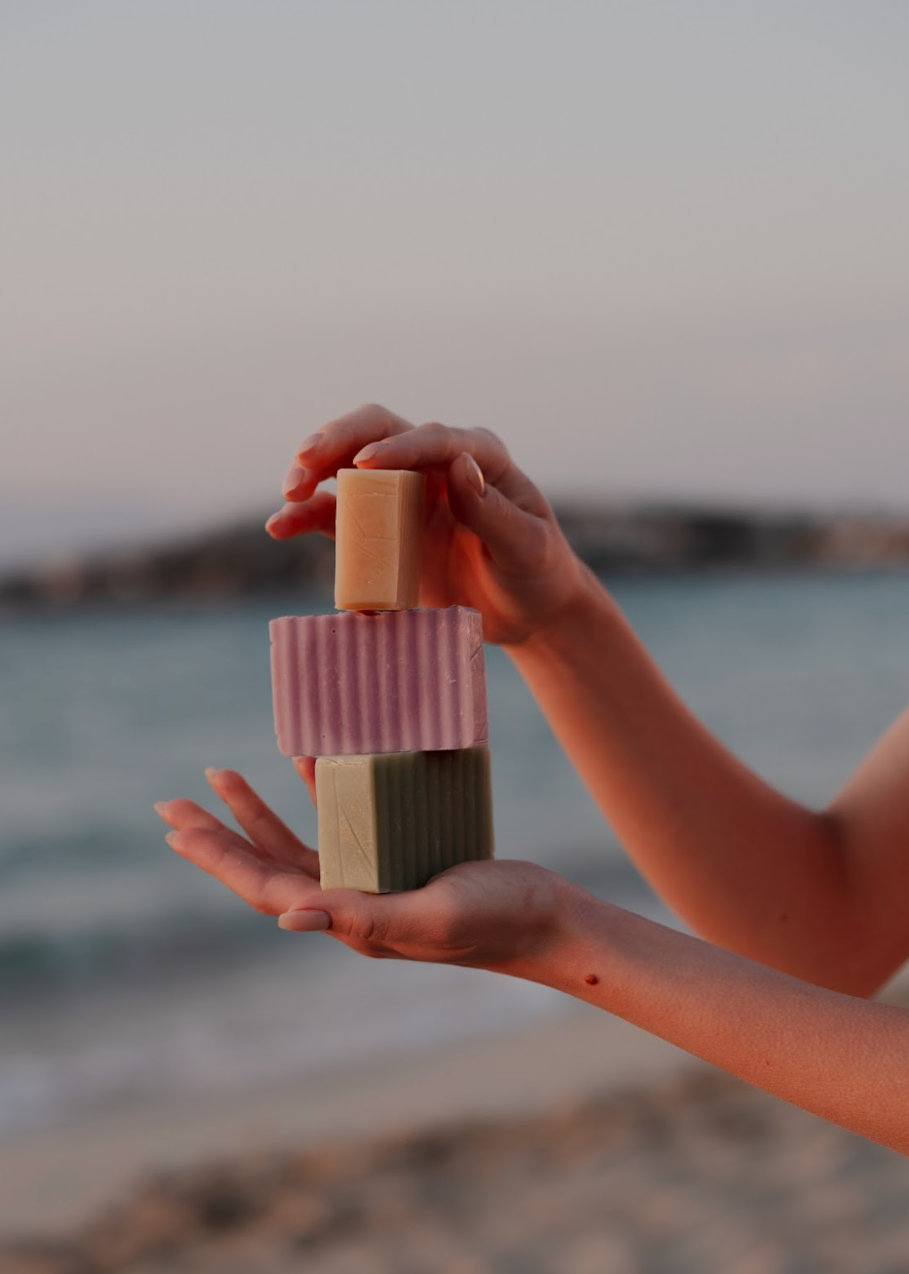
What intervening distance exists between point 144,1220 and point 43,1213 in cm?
36

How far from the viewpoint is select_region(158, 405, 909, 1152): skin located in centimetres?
131

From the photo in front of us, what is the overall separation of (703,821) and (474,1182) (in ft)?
9.02

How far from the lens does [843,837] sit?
6.32 feet

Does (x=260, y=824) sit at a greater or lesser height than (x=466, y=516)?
lesser

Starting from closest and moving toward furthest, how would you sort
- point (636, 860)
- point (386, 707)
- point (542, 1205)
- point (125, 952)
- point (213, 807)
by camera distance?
point (386, 707), point (636, 860), point (542, 1205), point (125, 952), point (213, 807)

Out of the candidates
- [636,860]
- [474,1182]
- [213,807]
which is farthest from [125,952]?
[636,860]

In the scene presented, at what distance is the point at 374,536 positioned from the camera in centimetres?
154

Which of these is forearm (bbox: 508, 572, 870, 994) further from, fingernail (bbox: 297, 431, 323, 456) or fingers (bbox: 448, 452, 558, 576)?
fingernail (bbox: 297, 431, 323, 456)

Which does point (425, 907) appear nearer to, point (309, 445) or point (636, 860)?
point (309, 445)

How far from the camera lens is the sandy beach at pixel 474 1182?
3730 millimetres

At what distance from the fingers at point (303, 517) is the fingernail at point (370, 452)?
0.43 feet

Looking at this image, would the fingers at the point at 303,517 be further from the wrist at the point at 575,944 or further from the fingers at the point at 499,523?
the wrist at the point at 575,944

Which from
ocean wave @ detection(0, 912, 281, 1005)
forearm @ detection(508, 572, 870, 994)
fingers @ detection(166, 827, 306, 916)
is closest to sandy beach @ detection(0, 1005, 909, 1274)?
Answer: forearm @ detection(508, 572, 870, 994)

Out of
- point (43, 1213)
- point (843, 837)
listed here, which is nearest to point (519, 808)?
point (43, 1213)
